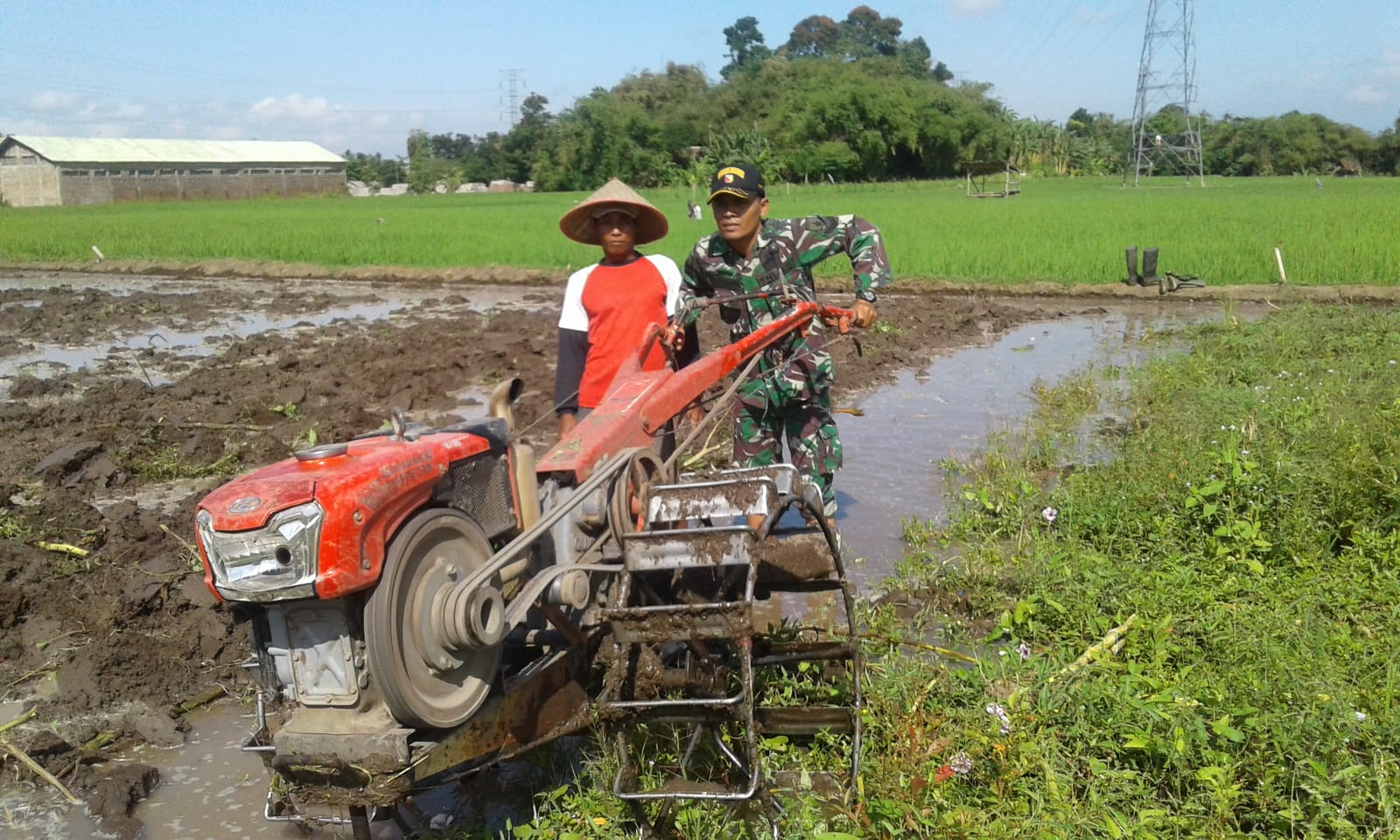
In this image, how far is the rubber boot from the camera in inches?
511

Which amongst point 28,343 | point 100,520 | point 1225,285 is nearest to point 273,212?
point 28,343

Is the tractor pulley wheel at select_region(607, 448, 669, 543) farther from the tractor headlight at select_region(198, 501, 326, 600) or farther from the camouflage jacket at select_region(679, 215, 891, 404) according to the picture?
the camouflage jacket at select_region(679, 215, 891, 404)

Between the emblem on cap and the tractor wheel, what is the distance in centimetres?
28

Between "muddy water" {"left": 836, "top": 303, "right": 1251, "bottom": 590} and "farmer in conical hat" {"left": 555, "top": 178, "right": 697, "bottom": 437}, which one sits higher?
"farmer in conical hat" {"left": 555, "top": 178, "right": 697, "bottom": 437}

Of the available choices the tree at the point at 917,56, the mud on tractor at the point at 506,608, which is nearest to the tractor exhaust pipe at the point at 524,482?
the mud on tractor at the point at 506,608

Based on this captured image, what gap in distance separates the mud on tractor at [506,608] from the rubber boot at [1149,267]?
1124cm

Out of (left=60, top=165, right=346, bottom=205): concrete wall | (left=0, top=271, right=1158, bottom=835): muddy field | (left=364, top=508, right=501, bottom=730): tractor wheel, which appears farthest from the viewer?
(left=60, top=165, right=346, bottom=205): concrete wall

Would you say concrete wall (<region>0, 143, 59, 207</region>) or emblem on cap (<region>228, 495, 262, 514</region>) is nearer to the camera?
emblem on cap (<region>228, 495, 262, 514</region>)

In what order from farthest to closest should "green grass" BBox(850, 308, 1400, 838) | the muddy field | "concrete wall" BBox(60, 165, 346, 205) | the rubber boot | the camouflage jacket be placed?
"concrete wall" BBox(60, 165, 346, 205), the rubber boot, the camouflage jacket, the muddy field, "green grass" BBox(850, 308, 1400, 838)

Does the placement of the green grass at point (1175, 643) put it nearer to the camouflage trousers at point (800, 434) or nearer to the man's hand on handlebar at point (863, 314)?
the camouflage trousers at point (800, 434)

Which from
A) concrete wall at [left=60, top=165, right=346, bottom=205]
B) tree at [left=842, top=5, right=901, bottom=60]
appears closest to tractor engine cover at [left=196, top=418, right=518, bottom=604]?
concrete wall at [left=60, top=165, right=346, bottom=205]

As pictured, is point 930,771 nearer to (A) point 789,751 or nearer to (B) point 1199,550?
(A) point 789,751

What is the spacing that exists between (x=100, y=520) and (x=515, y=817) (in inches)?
129

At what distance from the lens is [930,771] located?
2.76 m
